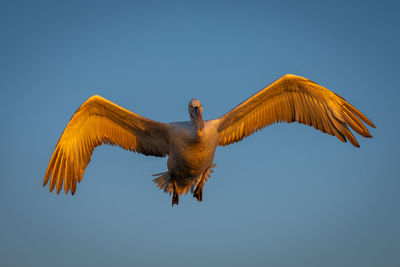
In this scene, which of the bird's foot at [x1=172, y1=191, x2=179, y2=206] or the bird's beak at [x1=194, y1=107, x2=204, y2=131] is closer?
the bird's beak at [x1=194, y1=107, x2=204, y2=131]

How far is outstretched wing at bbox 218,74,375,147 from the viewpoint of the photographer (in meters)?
6.09

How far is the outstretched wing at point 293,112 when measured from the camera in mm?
6090

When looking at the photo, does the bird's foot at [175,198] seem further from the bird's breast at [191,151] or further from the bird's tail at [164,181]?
the bird's breast at [191,151]

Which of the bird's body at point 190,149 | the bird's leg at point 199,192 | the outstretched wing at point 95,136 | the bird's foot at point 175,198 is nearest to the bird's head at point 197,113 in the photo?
the bird's body at point 190,149

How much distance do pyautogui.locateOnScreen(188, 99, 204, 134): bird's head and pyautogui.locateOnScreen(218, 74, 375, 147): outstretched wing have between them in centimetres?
86

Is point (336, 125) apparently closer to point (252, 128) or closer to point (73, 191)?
point (252, 128)

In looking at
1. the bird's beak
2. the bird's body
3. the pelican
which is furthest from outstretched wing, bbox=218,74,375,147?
the bird's beak

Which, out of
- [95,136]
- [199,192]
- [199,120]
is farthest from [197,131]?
[95,136]

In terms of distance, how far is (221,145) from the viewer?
22.3ft

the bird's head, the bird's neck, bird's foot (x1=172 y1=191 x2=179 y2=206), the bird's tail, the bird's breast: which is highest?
the bird's head

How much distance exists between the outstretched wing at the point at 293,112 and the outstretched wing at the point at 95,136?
3.97ft

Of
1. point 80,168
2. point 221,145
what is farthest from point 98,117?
point 221,145

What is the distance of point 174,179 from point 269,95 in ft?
7.07

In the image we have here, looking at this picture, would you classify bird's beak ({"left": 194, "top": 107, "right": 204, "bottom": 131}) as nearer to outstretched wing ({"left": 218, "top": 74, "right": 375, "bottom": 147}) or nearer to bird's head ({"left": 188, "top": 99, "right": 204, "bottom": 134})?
bird's head ({"left": 188, "top": 99, "right": 204, "bottom": 134})
